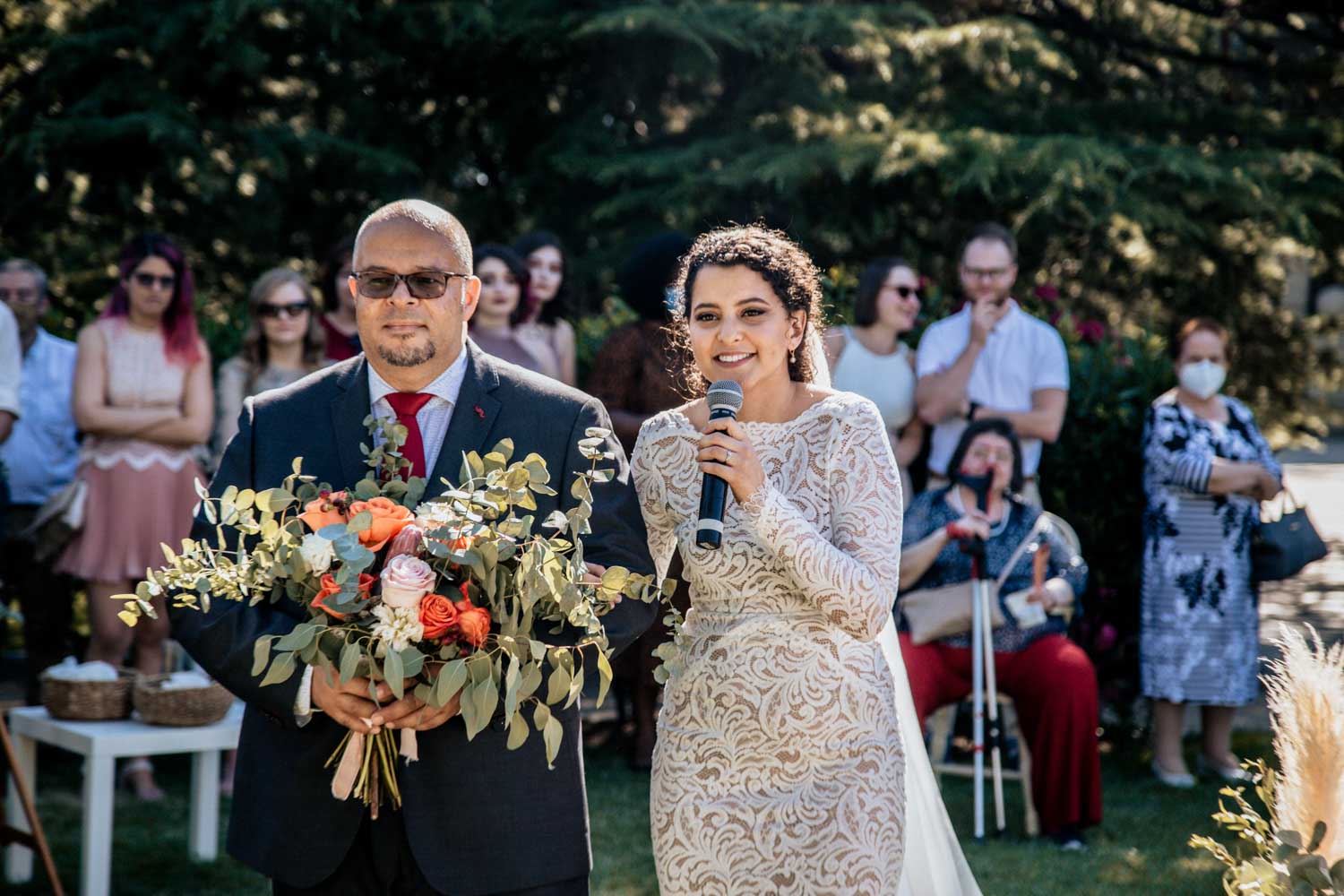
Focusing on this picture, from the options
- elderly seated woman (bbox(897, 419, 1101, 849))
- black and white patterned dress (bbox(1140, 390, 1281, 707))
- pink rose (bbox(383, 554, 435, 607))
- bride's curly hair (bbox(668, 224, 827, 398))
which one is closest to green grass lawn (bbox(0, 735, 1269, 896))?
elderly seated woman (bbox(897, 419, 1101, 849))

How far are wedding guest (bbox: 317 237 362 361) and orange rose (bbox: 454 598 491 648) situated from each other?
4560 mm

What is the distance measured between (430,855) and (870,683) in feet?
3.82

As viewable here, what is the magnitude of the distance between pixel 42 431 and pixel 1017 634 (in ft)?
16.4

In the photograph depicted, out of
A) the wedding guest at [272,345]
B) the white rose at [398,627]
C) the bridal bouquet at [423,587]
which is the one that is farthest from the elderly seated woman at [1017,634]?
the white rose at [398,627]

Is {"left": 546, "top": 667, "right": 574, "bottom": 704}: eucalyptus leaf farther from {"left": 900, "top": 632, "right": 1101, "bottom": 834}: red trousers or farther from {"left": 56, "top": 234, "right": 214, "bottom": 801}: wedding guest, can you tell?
{"left": 56, "top": 234, "right": 214, "bottom": 801}: wedding guest

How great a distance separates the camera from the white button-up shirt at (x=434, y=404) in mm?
3420

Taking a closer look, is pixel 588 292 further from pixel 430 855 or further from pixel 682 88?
pixel 430 855

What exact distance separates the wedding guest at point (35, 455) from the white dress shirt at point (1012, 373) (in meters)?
4.42

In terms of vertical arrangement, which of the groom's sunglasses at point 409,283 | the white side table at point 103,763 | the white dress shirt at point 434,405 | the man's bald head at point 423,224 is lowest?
the white side table at point 103,763

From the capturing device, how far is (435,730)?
3.21 m

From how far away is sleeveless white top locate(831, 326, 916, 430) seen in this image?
24.8 feet

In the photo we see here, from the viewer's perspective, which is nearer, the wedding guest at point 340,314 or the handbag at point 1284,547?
the wedding guest at point 340,314

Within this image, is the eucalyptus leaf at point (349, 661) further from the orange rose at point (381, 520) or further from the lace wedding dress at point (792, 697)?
the lace wedding dress at point (792, 697)

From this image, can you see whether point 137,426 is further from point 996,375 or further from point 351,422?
point 996,375
